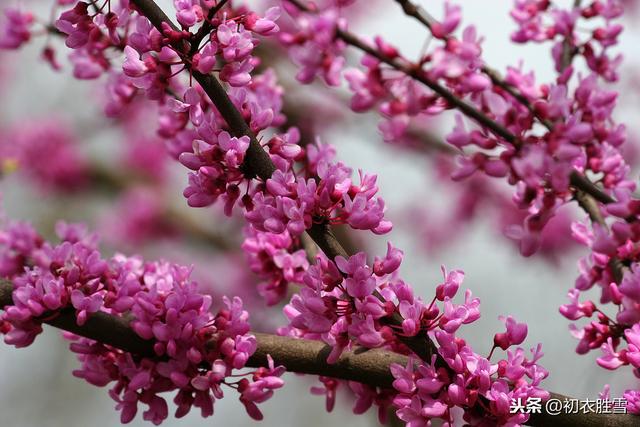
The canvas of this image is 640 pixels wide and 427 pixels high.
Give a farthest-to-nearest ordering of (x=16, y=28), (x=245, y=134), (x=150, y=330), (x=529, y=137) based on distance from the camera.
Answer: (x=16, y=28) → (x=150, y=330) → (x=245, y=134) → (x=529, y=137)

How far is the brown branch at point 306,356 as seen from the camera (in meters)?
1.63

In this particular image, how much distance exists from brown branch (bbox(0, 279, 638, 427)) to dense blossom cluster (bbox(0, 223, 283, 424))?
23mm

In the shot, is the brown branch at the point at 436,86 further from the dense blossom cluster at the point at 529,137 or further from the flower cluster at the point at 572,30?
the flower cluster at the point at 572,30

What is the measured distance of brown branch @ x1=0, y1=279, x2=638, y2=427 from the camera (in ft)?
5.34

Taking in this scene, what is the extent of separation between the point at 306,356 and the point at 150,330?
13.0 inches

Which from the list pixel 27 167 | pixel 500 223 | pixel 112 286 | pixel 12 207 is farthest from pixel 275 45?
pixel 12 207

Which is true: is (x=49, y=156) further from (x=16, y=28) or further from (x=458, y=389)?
(x=458, y=389)

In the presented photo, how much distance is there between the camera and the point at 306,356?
1665 millimetres

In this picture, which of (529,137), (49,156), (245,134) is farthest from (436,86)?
(49,156)

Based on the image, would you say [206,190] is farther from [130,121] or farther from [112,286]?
[130,121]

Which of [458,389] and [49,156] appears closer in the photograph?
[458,389]

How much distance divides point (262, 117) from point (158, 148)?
615 cm

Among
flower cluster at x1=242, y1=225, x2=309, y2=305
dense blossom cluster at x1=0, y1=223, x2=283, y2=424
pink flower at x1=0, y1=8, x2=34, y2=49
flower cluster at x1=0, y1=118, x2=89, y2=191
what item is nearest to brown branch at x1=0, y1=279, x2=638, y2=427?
dense blossom cluster at x1=0, y1=223, x2=283, y2=424

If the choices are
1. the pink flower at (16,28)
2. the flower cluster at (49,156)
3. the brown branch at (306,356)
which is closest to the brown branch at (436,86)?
the brown branch at (306,356)
